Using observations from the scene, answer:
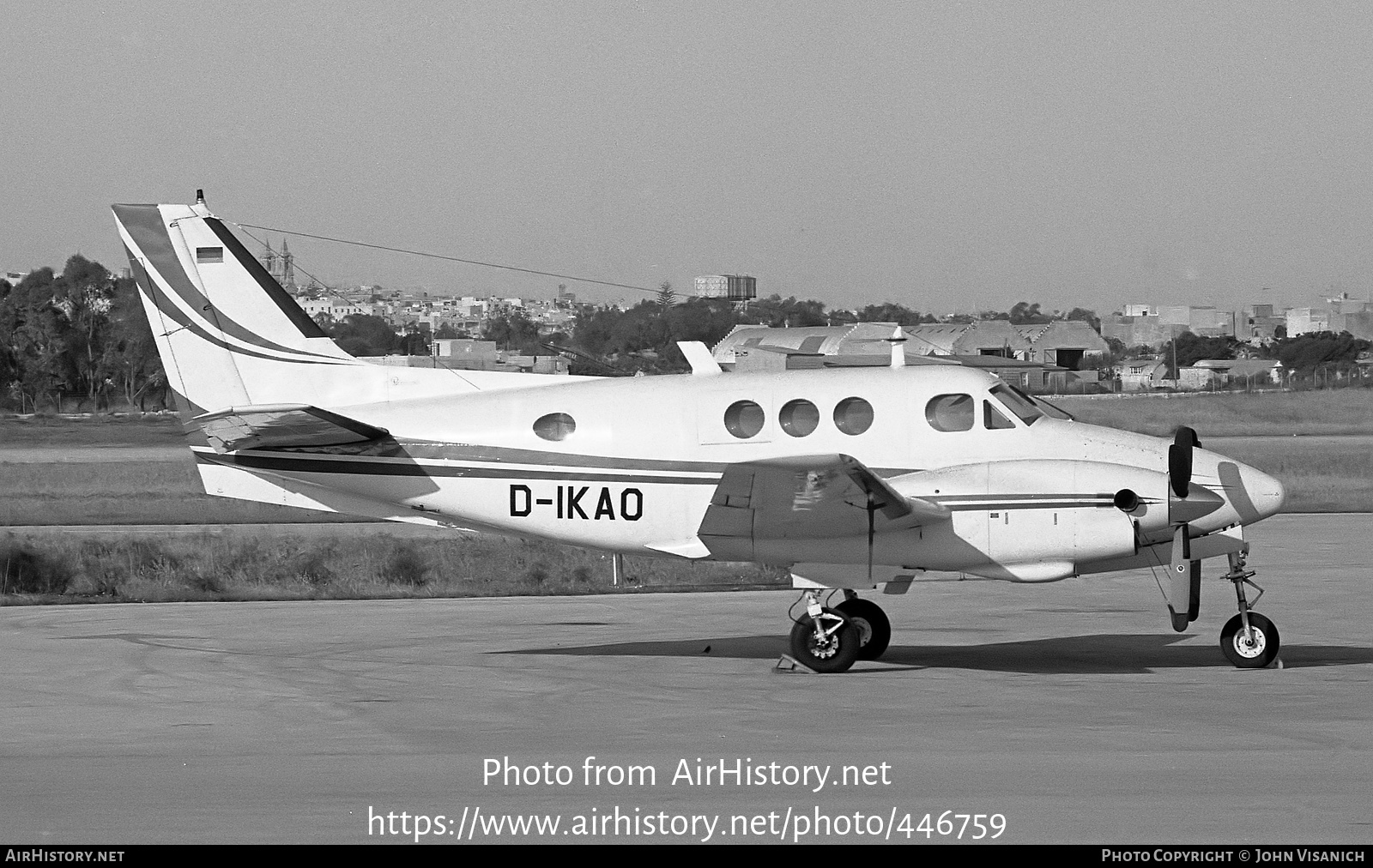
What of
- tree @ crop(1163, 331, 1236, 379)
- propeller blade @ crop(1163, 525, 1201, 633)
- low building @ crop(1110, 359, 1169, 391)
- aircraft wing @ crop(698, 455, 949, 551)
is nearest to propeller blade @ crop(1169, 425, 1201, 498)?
propeller blade @ crop(1163, 525, 1201, 633)

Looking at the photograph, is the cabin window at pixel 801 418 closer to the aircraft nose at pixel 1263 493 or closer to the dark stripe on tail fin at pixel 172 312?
the aircraft nose at pixel 1263 493

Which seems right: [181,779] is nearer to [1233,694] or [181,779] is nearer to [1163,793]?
[1163,793]

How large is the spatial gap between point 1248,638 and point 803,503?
441 centimetres

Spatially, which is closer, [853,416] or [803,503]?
[803,503]

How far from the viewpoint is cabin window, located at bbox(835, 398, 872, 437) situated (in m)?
14.0

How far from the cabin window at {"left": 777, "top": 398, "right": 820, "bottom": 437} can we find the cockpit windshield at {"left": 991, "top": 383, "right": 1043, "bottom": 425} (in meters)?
1.74

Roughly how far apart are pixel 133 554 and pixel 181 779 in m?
13.9

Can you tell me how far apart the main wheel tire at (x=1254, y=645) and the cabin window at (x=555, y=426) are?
6.65 meters

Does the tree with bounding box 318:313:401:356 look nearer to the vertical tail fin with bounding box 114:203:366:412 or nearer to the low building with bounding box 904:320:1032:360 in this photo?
the vertical tail fin with bounding box 114:203:366:412

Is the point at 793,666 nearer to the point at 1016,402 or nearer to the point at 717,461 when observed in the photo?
the point at 717,461

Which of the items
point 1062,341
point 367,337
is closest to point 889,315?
point 1062,341

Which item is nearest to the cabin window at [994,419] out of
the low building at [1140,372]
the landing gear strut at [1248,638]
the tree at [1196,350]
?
the landing gear strut at [1248,638]

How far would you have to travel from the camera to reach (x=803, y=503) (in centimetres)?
1345
